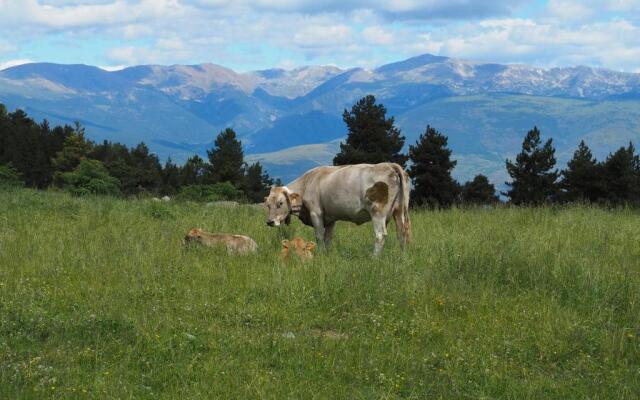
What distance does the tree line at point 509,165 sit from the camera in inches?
2162

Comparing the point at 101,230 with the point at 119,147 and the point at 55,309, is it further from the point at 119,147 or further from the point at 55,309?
the point at 119,147

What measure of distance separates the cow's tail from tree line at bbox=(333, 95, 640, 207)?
137 ft

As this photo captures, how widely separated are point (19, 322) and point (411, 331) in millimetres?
4494

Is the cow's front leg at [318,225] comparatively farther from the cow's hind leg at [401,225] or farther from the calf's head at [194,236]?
the calf's head at [194,236]

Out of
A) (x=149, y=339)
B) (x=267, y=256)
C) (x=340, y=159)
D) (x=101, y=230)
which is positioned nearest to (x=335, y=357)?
(x=149, y=339)

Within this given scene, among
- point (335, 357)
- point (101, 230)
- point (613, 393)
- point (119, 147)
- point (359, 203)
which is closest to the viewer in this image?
point (613, 393)

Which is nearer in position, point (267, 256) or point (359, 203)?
point (267, 256)

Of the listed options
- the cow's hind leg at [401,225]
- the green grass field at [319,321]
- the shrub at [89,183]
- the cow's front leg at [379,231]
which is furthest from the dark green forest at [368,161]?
the green grass field at [319,321]

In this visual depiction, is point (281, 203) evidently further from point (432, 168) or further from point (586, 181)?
point (432, 168)

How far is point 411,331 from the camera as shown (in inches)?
311

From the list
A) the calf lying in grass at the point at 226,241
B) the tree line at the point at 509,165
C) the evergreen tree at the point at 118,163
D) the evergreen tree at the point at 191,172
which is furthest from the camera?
the evergreen tree at the point at 191,172

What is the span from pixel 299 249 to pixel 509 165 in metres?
54.0

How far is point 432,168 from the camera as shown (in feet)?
201

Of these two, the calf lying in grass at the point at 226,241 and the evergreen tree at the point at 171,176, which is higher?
the calf lying in grass at the point at 226,241
